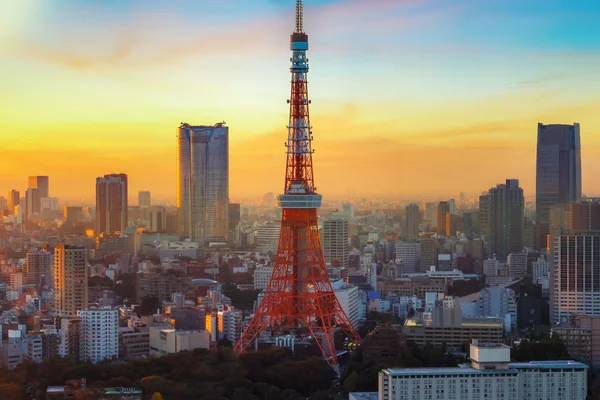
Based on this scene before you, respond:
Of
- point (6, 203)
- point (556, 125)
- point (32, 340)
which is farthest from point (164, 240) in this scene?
point (32, 340)

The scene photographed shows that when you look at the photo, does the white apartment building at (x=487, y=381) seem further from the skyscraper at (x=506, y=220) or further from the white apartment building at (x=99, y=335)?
the skyscraper at (x=506, y=220)

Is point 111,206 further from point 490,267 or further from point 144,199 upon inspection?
point 490,267

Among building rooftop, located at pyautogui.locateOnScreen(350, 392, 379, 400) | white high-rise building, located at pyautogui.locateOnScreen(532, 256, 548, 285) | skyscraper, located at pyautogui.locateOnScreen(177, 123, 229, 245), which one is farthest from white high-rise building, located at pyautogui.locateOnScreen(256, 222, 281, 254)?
building rooftop, located at pyautogui.locateOnScreen(350, 392, 379, 400)

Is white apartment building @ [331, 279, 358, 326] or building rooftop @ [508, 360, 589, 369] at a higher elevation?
white apartment building @ [331, 279, 358, 326]

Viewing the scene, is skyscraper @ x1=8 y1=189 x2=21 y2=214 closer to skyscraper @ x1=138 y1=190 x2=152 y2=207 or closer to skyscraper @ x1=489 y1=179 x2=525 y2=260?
skyscraper @ x1=138 y1=190 x2=152 y2=207

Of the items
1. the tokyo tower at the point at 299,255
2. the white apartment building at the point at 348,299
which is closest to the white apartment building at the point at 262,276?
the white apartment building at the point at 348,299

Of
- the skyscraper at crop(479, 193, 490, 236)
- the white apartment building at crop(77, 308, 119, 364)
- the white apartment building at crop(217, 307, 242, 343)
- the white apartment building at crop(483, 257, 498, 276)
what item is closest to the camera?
the white apartment building at crop(77, 308, 119, 364)
